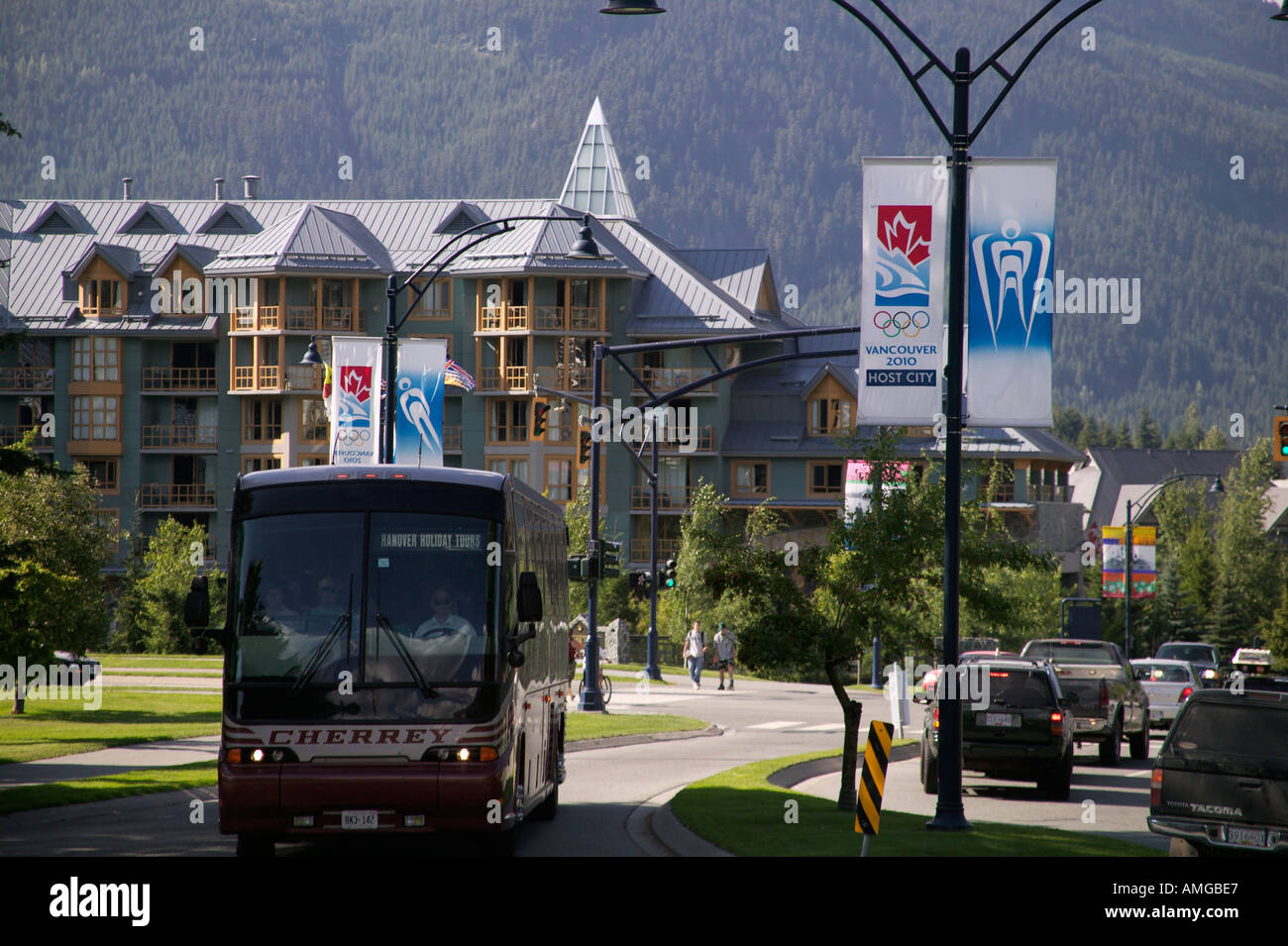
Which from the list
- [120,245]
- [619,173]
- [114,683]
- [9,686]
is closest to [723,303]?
[619,173]

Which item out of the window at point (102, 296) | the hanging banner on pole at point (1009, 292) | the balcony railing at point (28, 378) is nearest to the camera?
the hanging banner on pole at point (1009, 292)

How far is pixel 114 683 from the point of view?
3934 centimetres

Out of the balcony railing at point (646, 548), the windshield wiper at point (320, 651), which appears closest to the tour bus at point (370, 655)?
the windshield wiper at point (320, 651)

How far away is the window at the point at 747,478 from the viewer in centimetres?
7706

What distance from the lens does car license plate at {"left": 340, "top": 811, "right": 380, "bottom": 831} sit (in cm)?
1220

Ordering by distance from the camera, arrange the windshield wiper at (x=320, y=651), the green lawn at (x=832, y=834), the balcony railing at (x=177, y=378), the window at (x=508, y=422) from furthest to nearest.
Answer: the balcony railing at (x=177, y=378) → the window at (x=508, y=422) → the green lawn at (x=832, y=834) → the windshield wiper at (x=320, y=651)

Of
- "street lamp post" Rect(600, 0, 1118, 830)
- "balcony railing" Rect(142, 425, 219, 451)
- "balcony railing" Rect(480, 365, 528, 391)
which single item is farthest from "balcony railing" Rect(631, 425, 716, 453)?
"street lamp post" Rect(600, 0, 1118, 830)

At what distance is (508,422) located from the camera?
7519 centimetres

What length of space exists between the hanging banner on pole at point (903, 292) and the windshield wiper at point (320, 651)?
19.3 feet

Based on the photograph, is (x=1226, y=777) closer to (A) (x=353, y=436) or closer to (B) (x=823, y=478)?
(A) (x=353, y=436)

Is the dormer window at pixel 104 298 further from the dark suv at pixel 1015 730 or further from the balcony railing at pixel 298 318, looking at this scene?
the dark suv at pixel 1015 730

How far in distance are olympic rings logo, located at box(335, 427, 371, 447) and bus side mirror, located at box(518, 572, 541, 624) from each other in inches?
608

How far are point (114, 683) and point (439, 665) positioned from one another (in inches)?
1160

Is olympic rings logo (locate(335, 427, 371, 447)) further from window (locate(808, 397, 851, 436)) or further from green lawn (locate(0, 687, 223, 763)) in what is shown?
window (locate(808, 397, 851, 436))
